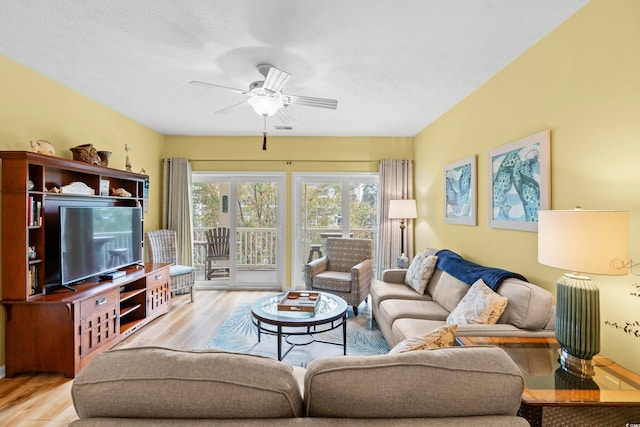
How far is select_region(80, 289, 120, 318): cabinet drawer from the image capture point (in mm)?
2418

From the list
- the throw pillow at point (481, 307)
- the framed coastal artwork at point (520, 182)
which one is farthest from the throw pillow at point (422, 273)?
the throw pillow at point (481, 307)

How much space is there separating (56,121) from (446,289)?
4052 mm

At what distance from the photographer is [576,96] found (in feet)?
5.94

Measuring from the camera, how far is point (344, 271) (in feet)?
13.8

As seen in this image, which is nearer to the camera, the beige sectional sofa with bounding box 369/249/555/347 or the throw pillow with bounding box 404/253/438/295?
the beige sectional sofa with bounding box 369/249/555/347

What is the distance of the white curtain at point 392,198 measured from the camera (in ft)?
15.3

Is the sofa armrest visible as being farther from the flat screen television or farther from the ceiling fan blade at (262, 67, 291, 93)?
the flat screen television

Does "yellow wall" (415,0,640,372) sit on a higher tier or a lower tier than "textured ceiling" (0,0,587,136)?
lower

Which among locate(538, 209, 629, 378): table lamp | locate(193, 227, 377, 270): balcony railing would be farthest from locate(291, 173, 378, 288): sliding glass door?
A: locate(538, 209, 629, 378): table lamp

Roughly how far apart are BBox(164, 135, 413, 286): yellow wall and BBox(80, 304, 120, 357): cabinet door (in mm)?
2592

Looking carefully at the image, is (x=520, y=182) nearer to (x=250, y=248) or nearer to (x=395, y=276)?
(x=395, y=276)

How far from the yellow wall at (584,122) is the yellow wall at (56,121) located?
407 cm

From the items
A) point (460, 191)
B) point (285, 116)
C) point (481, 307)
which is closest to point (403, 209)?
point (460, 191)

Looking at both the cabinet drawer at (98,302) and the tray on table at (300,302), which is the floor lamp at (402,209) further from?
the cabinet drawer at (98,302)
